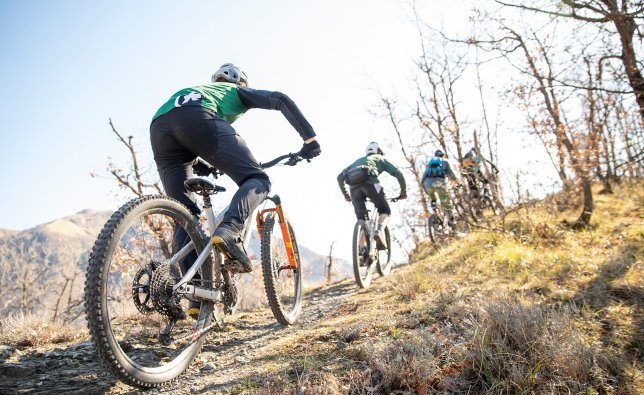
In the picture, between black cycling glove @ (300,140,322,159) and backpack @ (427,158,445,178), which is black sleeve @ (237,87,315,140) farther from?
backpack @ (427,158,445,178)

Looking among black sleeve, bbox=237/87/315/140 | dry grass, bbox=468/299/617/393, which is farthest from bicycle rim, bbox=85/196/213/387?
dry grass, bbox=468/299/617/393

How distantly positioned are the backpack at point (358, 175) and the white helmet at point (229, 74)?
350 centimetres

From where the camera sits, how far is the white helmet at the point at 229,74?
3.35m

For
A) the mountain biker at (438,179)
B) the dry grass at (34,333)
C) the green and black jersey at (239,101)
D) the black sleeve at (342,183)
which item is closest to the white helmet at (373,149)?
the black sleeve at (342,183)

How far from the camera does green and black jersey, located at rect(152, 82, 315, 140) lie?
2760 millimetres

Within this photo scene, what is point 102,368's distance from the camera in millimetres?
2539

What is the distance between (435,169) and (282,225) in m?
6.52

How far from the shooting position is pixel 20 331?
3389 millimetres

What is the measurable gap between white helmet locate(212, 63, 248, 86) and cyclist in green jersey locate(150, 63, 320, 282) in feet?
1.17

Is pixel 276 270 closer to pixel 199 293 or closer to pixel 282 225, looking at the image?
pixel 282 225

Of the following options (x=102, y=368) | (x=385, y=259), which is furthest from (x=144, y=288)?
(x=385, y=259)

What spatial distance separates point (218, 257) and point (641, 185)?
1368cm

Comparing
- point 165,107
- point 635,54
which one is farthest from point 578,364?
point 635,54

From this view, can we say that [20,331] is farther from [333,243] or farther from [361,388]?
[333,243]
